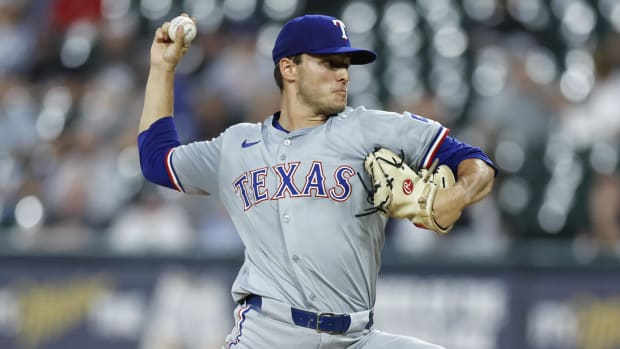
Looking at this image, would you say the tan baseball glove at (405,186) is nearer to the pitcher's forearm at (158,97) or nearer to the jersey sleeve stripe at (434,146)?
the jersey sleeve stripe at (434,146)

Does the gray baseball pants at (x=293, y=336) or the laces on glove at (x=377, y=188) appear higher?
the laces on glove at (x=377, y=188)

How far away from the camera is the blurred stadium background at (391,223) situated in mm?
7375

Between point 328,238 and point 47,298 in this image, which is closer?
point 328,238

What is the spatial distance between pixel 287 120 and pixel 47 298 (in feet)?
15.1

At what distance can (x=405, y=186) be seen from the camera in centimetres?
373

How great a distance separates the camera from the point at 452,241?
7.47m

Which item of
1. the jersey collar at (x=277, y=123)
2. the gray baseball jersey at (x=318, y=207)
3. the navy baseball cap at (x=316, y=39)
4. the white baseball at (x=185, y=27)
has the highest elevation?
the white baseball at (x=185, y=27)

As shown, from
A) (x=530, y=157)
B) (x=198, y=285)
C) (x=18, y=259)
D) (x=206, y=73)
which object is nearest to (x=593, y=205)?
(x=530, y=157)

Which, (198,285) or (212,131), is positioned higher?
(212,131)

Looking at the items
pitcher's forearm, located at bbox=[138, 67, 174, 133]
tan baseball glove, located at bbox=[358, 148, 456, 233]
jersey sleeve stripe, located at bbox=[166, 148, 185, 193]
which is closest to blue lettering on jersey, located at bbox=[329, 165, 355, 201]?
tan baseball glove, located at bbox=[358, 148, 456, 233]

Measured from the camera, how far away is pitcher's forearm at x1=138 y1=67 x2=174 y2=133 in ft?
14.9

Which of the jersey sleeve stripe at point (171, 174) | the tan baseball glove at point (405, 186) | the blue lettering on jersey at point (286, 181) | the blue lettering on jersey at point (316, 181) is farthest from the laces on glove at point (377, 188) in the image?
the jersey sleeve stripe at point (171, 174)

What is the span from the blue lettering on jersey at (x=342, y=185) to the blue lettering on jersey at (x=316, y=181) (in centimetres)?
4

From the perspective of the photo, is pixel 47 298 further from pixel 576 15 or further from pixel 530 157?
pixel 576 15
